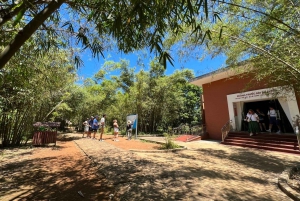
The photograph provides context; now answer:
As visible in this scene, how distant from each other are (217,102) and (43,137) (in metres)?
10.5

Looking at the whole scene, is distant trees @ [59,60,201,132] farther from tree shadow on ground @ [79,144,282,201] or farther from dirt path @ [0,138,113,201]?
tree shadow on ground @ [79,144,282,201]

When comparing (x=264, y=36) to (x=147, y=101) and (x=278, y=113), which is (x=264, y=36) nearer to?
(x=278, y=113)

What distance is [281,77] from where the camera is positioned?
4.87 meters

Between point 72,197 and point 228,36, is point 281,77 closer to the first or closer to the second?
point 228,36

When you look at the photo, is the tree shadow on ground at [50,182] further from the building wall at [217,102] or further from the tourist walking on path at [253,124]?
the building wall at [217,102]

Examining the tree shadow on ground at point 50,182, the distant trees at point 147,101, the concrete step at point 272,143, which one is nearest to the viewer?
the tree shadow on ground at point 50,182

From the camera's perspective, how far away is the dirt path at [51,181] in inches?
117

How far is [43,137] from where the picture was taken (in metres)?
8.17

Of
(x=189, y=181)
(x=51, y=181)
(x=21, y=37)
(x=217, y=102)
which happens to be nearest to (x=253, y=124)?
(x=217, y=102)

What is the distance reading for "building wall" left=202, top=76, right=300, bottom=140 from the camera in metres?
11.2

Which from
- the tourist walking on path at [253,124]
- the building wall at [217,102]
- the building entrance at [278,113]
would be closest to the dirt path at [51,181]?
the tourist walking on path at [253,124]

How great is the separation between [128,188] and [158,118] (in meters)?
14.8

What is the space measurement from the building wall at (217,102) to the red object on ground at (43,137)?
9.89 m

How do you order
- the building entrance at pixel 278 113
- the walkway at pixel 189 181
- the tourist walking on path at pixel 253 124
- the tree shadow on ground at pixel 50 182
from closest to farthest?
the tree shadow on ground at pixel 50 182 < the walkway at pixel 189 181 < the tourist walking on path at pixel 253 124 < the building entrance at pixel 278 113
